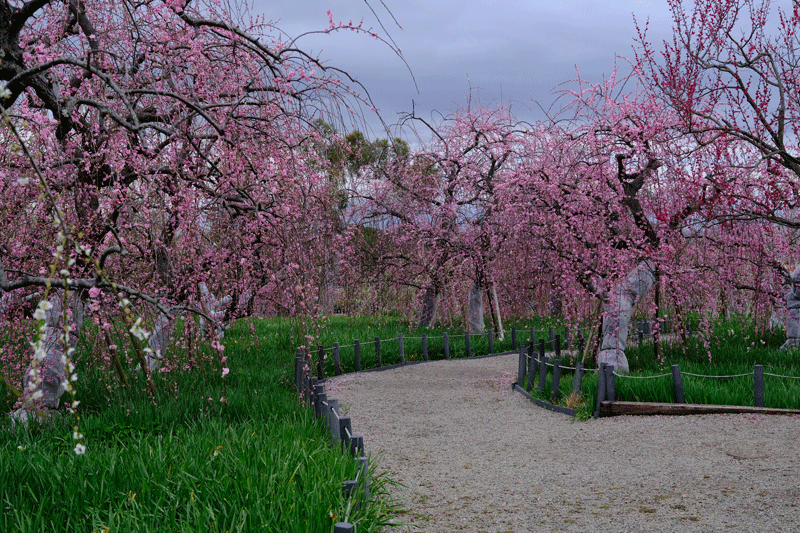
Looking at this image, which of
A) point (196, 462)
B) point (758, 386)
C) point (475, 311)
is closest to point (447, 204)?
point (475, 311)

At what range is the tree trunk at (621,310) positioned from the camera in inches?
420

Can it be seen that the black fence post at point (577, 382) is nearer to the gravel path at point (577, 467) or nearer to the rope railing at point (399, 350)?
the gravel path at point (577, 467)

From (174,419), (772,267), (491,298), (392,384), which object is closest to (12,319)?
(174,419)

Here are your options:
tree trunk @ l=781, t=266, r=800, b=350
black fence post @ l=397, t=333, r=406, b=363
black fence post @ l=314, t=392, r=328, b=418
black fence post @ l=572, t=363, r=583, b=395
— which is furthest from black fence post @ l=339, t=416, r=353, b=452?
tree trunk @ l=781, t=266, r=800, b=350

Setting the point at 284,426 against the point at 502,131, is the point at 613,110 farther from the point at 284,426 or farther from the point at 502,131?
the point at 284,426

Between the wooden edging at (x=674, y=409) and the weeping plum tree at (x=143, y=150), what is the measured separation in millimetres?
4786

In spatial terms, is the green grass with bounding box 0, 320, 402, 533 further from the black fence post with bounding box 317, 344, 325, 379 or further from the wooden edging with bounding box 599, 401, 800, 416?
the black fence post with bounding box 317, 344, 325, 379

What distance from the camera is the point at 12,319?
26.1 feet

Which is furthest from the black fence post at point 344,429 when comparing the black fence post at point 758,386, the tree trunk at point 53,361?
the black fence post at point 758,386

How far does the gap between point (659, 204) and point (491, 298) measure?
22.7 ft

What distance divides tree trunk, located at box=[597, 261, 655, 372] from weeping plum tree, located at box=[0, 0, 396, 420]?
19.5ft

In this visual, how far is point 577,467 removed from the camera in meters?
6.59

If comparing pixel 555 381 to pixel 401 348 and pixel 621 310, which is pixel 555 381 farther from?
pixel 401 348

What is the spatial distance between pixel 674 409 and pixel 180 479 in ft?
21.6
